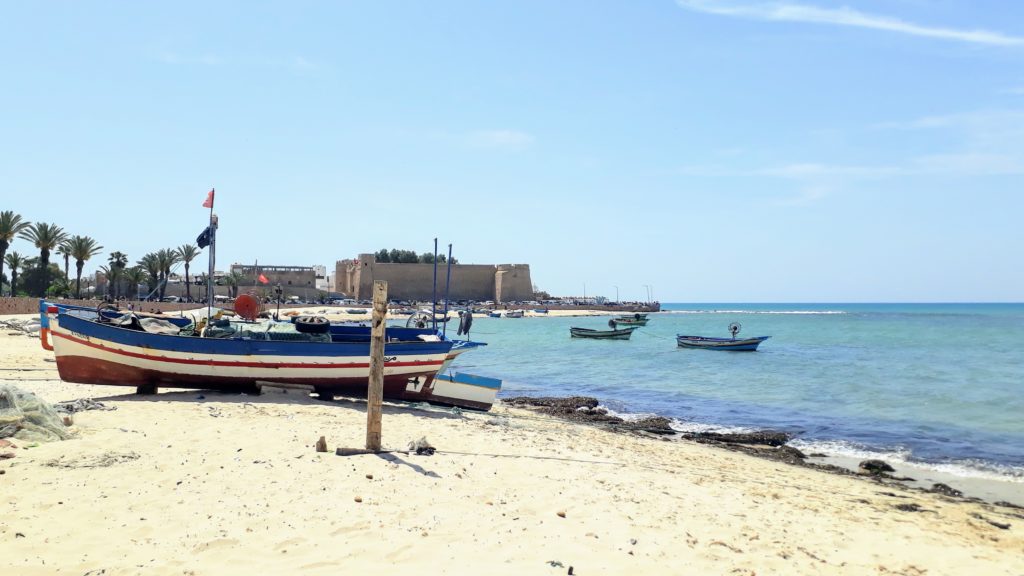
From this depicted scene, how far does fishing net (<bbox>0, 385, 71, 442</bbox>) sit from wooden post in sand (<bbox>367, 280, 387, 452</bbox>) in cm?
323

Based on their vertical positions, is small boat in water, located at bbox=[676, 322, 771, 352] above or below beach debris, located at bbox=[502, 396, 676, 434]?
above

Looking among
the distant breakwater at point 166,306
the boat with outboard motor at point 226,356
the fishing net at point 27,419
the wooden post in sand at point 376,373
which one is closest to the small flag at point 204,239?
the boat with outboard motor at point 226,356

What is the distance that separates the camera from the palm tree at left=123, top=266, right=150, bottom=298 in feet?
209

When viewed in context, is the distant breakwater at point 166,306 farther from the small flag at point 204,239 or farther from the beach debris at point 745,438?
the beach debris at point 745,438

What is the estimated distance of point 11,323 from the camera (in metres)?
30.1

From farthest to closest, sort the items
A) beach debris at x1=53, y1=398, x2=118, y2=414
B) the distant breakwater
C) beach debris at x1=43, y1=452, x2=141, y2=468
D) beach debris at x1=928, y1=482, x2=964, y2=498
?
the distant breakwater → beach debris at x1=928, y1=482, x2=964, y2=498 → beach debris at x1=53, y1=398, x2=118, y2=414 → beach debris at x1=43, y1=452, x2=141, y2=468

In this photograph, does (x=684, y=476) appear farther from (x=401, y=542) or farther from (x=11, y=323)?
(x=11, y=323)

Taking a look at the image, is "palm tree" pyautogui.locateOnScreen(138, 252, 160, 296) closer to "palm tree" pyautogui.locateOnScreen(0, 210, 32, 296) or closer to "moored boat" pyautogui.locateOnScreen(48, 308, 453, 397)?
"palm tree" pyautogui.locateOnScreen(0, 210, 32, 296)

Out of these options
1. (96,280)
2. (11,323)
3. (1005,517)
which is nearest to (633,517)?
(1005,517)

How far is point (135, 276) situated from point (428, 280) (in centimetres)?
4122

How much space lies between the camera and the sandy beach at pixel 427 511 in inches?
209

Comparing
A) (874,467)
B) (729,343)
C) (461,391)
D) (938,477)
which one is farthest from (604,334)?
(938,477)

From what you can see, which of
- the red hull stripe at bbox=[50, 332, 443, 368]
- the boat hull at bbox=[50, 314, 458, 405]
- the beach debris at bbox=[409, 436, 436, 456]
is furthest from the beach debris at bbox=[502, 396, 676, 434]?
the beach debris at bbox=[409, 436, 436, 456]

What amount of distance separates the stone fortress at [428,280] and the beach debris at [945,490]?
3329 inches
